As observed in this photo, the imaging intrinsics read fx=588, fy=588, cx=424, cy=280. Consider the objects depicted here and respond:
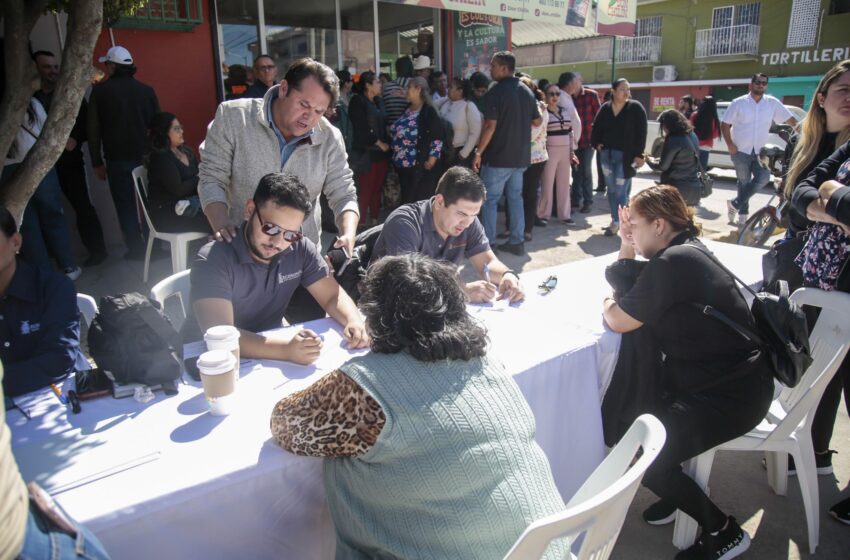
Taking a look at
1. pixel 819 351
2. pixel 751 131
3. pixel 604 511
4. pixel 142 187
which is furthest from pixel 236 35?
pixel 604 511

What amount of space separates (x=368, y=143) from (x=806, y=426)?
195 inches

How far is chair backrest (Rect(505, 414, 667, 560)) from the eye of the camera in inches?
44.7

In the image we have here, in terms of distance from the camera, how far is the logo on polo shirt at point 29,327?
1.93 meters

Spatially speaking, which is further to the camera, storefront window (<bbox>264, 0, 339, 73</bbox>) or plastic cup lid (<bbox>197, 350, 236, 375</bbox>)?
storefront window (<bbox>264, 0, 339, 73</bbox>)

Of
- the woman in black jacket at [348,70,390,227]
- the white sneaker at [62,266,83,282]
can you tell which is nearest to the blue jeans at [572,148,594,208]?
the woman in black jacket at [348,70,390,227]

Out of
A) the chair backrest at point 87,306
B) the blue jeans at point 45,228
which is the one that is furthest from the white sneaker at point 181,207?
the chair backrest at point 87,306

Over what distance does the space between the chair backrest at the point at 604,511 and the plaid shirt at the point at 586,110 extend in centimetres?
696

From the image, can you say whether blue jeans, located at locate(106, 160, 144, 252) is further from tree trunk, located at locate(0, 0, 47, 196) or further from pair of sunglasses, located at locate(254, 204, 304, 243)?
pair of sunglasses, located at locate(254, 204, 304, 243)

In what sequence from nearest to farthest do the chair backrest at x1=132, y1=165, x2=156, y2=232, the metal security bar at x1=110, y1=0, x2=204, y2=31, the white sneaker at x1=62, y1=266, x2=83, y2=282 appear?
the chair backrest at x1=132, y1=165, x2=156, y2=232
the white sneaker at x1=62, y1=266, x2=83, y2=282
the metal security bar at x1=110, y1=0, x2=204, y2=31

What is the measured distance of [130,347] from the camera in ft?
5.72

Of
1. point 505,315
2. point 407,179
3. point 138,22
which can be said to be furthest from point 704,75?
point 505,315

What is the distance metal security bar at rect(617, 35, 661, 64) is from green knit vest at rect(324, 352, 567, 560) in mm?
24272

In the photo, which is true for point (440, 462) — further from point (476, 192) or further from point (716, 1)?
point (716, 1)

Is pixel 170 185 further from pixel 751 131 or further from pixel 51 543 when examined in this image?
pixel 751 131
